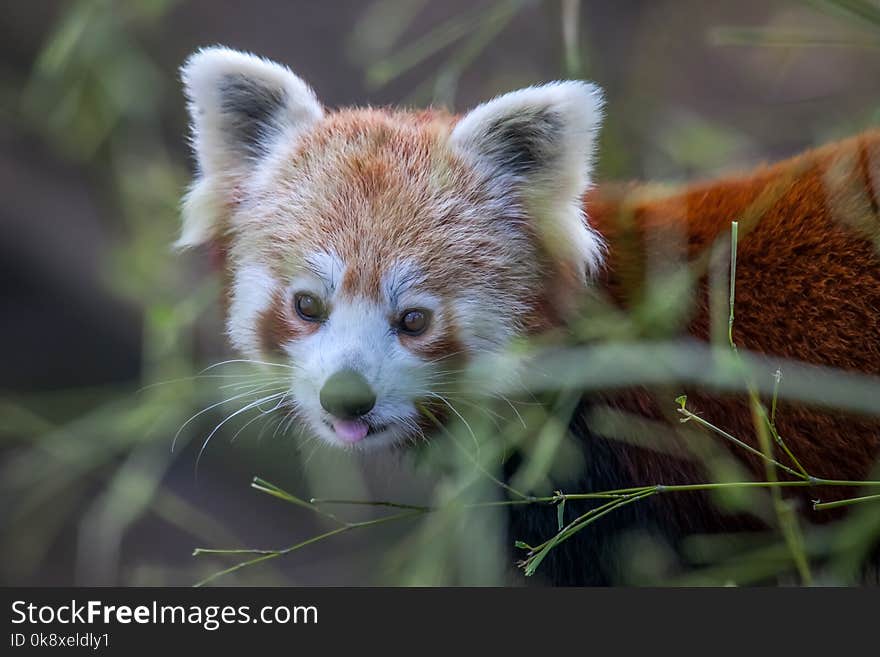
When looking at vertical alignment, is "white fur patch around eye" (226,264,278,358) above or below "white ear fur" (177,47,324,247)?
below

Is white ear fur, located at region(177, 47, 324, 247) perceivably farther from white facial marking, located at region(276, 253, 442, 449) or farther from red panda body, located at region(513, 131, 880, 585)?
red panda body, located at region(513, 131, 880, 585)

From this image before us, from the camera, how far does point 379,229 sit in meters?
1.90

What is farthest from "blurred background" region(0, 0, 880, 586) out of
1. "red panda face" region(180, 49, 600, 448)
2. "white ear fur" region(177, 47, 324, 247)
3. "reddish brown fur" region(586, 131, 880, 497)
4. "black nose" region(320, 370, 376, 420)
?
"black nose" region(320, 370, 376, 420)

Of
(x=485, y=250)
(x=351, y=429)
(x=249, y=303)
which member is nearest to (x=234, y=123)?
(x=249, y=303)

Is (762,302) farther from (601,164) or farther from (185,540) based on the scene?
(185,540)

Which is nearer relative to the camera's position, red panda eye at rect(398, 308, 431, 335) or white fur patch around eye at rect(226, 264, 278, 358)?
red panda eye at rect(398, 308, 431, 335)

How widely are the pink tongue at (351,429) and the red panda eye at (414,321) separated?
8.0 inches

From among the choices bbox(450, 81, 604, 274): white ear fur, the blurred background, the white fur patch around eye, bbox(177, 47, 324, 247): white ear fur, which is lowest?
the white fur patch around eye

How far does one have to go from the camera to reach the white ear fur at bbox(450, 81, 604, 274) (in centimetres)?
189

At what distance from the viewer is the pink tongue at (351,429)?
72.6 inches

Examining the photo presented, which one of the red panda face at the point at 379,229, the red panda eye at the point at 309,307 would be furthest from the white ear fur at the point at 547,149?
the red panda eye at the point at 309,307

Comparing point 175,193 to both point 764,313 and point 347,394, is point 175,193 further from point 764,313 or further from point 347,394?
point 764,313

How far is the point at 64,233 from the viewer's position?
13.8ft

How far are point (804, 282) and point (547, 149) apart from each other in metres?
0.58
